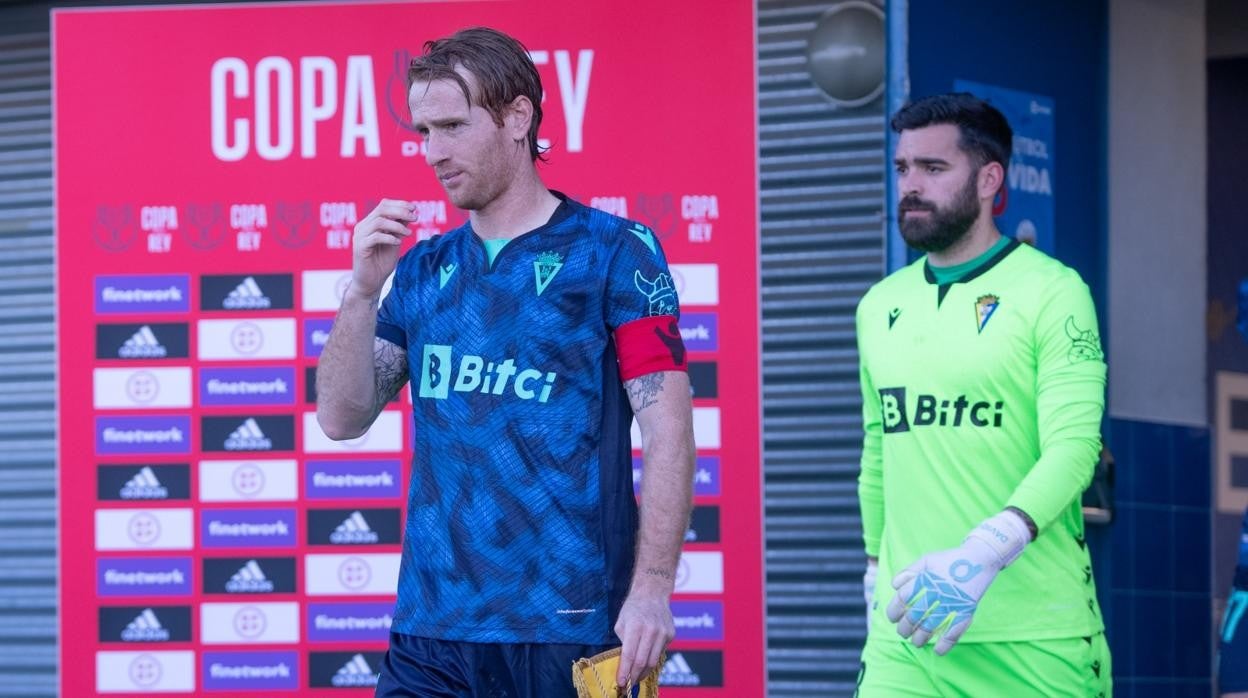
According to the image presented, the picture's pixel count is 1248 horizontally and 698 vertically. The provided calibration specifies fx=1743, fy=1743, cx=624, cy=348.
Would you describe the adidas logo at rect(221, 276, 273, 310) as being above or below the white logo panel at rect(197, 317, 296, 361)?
above

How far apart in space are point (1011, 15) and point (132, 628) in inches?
143

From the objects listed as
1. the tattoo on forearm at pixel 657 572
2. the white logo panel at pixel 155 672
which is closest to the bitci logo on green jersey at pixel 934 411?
the tattoo on forearm at pixel 657 572

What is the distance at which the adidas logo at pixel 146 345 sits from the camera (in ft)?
19.2

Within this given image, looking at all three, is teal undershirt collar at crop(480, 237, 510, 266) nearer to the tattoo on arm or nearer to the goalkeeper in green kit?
the tattoo on arm

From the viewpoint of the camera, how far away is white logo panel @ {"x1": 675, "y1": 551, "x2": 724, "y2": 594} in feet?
18.9

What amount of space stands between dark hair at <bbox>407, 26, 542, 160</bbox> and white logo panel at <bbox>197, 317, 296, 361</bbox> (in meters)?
2.69

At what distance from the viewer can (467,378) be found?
3207mm

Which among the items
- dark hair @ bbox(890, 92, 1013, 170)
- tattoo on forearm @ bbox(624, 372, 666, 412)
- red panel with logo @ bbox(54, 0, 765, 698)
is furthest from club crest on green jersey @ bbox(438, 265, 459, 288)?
red panel with logo @ bbox(54, 0, 765, 698)

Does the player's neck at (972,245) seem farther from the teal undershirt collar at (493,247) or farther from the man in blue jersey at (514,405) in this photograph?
the teal undershirt collar at (493,247)

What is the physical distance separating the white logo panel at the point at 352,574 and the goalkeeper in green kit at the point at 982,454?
2.02 metres

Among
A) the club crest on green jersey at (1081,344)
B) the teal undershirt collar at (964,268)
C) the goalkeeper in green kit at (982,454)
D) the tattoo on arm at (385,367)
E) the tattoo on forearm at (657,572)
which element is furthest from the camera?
the teal undershirt collar at (964,268)

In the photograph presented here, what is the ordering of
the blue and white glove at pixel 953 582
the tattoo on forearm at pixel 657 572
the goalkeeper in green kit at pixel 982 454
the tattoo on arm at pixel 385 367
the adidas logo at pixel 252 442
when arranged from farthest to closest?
the adidas logo at pixel 252 442 < the goalkeeper in green kit at pixel 982 454 < the blue and white glove at pixel 953 582 < the tattoo on arm at pixel 385 367 < the tattoo on forearm at pixel 657 572

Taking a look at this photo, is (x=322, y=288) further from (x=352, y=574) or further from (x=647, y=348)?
(x=647, y=348)

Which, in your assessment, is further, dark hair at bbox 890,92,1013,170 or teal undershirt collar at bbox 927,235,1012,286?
dark hair at bbox 890,92,1013,170
